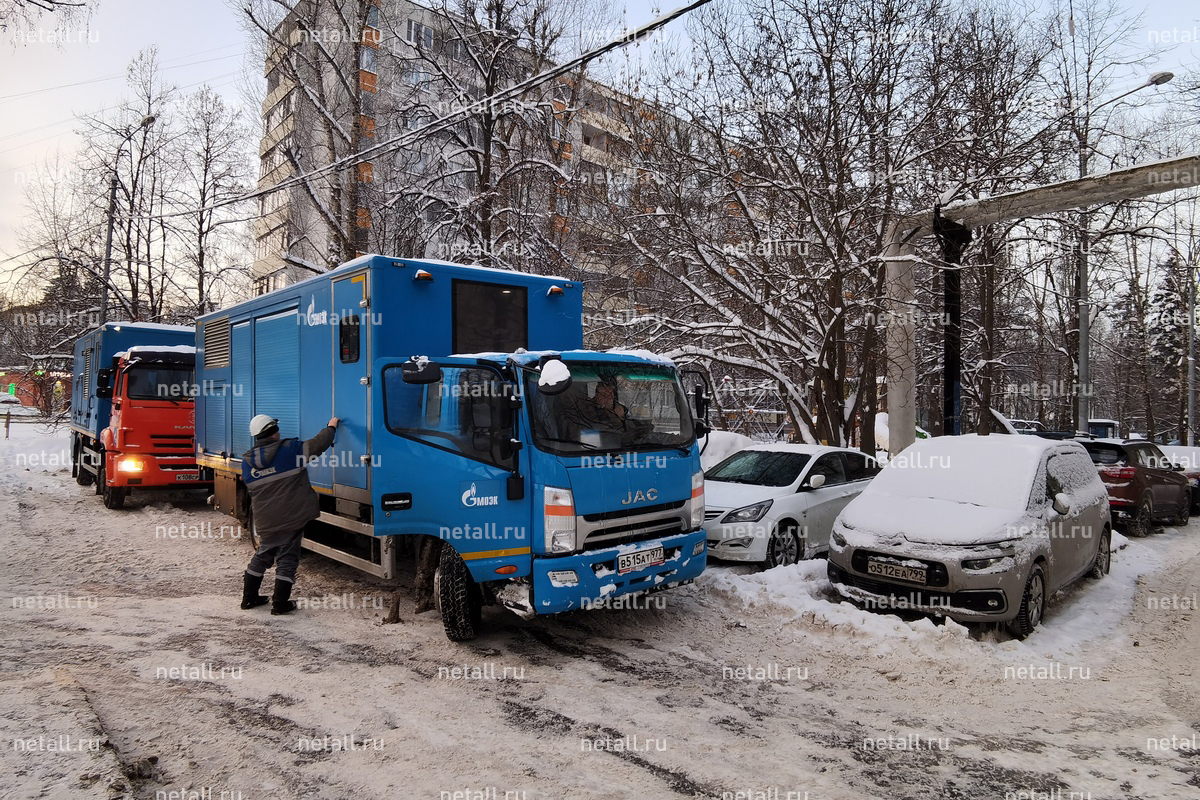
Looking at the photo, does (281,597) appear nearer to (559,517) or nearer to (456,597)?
(456,597)

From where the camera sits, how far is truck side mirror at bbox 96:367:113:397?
1357 centimetres

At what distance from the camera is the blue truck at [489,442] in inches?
221

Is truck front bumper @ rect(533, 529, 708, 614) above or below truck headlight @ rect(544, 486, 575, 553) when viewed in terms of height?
below

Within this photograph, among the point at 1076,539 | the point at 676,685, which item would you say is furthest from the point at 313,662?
the point at 1076,539

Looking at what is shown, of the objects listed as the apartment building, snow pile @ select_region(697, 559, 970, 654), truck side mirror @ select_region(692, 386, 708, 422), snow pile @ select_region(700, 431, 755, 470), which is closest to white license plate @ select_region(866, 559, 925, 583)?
snow pile @ select_region(697, 559, 970, 654)

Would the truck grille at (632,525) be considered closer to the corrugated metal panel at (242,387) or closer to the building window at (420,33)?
the corrugated metal panel at (242,387)

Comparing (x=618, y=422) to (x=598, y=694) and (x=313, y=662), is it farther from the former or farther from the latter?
(x=313, y=662)

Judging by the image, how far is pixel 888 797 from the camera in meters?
3.74

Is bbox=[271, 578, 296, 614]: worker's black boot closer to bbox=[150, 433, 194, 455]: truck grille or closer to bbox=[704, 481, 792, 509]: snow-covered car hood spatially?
bbox=[704, 481, 792, 509]: snow-covered car hood

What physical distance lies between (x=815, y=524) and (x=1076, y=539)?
2830 millimetres

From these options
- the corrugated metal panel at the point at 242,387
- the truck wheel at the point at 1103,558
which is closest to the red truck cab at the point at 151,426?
the corrugated metal panel at the point at 242,387

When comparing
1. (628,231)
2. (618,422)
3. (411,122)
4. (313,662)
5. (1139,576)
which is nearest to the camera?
(313,662)

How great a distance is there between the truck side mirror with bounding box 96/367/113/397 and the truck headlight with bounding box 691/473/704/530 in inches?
481

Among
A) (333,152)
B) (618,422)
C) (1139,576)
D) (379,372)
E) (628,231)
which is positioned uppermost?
(333,152)
